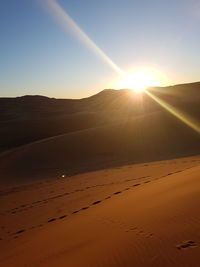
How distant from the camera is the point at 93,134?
27500 millimetres

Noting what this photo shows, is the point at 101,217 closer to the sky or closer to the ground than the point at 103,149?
closer to the ground

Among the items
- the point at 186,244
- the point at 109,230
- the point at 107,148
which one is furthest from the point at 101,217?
the point at 107,148

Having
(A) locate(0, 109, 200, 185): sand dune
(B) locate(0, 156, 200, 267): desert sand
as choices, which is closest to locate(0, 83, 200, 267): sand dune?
(B) locate(0, 156, 200, 267): desert sand

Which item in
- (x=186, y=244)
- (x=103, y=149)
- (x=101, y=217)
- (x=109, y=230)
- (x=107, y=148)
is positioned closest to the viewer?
(x=186, y=244)

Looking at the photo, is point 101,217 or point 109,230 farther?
point 101,217

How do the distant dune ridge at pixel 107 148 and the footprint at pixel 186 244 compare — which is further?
the distant dune ridge at pixel 107 148

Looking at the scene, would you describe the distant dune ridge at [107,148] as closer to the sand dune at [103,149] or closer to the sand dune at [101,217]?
the sand dune at [103,149]

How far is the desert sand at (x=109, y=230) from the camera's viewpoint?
14.9 feet

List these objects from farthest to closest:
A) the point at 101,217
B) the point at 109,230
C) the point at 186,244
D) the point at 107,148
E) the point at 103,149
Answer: the point at 107,148
the point at 103,149
the point at 101,217
the point at 109,230
the point at 186,244

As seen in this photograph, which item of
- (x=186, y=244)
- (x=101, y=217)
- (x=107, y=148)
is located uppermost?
(x=107, y=148)

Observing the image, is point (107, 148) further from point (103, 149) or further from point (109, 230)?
point (109, 230)

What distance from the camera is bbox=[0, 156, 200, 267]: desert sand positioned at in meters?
4.55

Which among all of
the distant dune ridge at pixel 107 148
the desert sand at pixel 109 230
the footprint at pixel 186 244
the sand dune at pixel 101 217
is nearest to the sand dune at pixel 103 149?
the distant dune ridge at pixel 107 148

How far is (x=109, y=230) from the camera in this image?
592 cm
